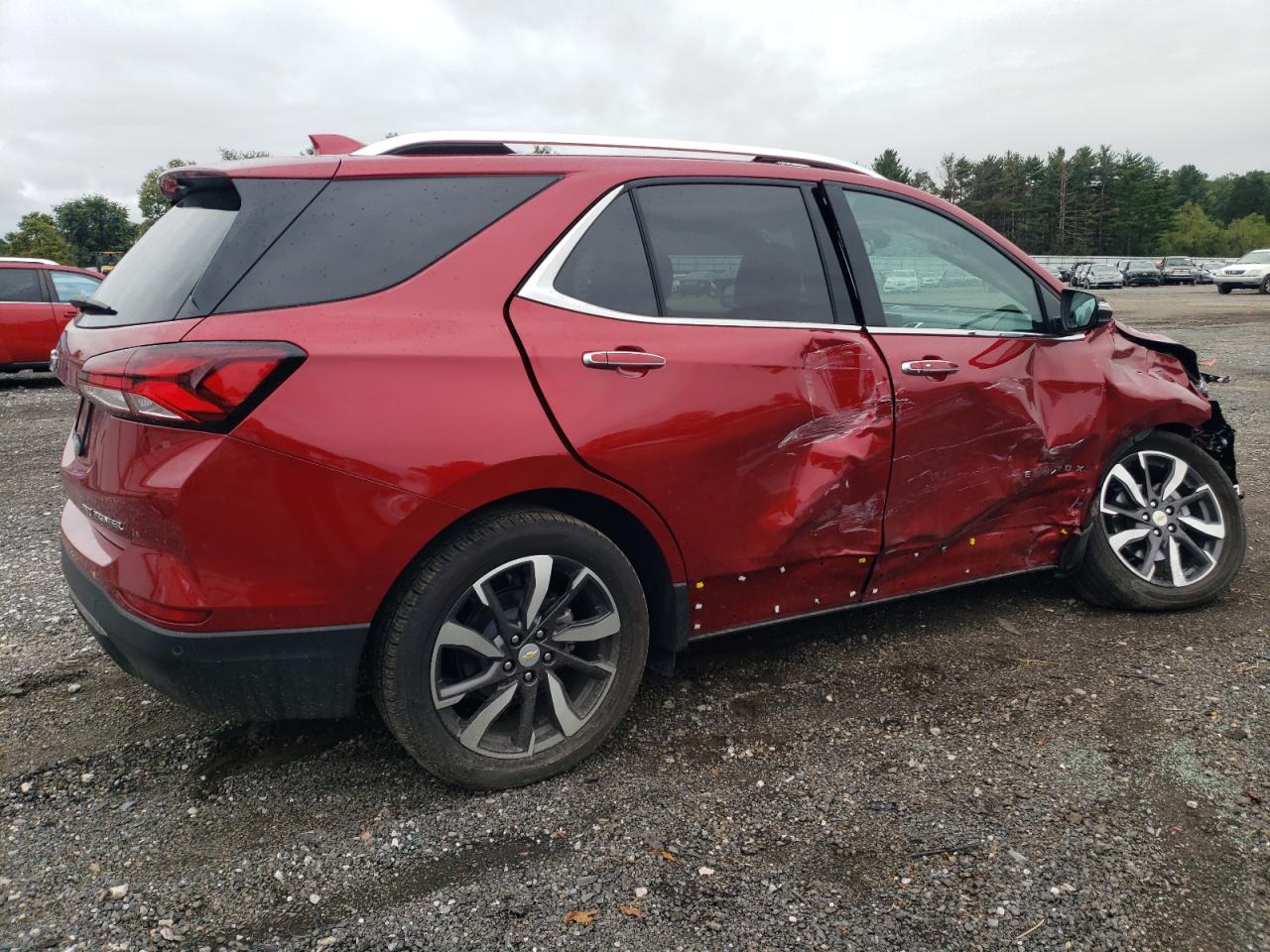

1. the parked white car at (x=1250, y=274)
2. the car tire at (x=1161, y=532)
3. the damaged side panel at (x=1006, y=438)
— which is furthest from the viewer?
the parked white car at (x=1250, y=274)

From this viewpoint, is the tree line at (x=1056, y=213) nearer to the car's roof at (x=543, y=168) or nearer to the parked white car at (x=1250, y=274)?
the parked white car at (x=1250, y=274)

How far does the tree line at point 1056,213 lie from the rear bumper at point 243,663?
87845 mm

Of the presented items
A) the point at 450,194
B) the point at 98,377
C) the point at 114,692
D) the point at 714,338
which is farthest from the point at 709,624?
the point at 114,692

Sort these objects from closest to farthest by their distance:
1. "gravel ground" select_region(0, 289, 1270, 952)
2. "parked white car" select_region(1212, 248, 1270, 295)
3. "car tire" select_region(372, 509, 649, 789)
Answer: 1. "gravel ground" select_region(0, 289, 1270, 952)
2. "car tire" select_region(372, 509, 649, 789)
3. "parked white car" select_region(1212, 248, 1270, 295)

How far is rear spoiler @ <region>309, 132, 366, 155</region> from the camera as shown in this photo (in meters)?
2.66

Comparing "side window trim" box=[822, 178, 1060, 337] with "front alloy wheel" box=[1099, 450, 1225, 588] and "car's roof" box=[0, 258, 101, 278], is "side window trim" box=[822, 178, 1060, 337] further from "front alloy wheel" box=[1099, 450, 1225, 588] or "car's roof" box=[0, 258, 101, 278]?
"car's roof" box=[0, 258, 101, 278]

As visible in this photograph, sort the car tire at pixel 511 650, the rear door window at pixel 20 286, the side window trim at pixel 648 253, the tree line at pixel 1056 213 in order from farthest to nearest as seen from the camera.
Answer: the tree line at pixel 1056 213 < the rear door window at pixel 20 286 < the side window trim at pixel 648 253 < the car tire at pixel 511 650

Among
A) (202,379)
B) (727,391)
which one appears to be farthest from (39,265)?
(727,391)

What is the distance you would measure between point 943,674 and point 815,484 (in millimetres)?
950

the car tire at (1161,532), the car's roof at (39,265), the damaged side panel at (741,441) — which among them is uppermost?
the car's roof at (39,265)

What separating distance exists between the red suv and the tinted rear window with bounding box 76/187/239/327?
0.04 ft

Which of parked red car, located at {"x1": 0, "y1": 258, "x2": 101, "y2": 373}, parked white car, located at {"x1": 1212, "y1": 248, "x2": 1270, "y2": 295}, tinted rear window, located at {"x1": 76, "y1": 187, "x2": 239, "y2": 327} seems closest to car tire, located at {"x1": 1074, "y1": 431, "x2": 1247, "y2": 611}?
tinted rear window, located at {"x1": 76, "y1": 187, "x2": 239, "y2": 327}

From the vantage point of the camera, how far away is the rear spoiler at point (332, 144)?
2655 millimetres

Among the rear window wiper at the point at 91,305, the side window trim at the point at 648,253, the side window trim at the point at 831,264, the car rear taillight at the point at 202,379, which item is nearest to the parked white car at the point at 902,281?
the side window trim at the point at 831,264
